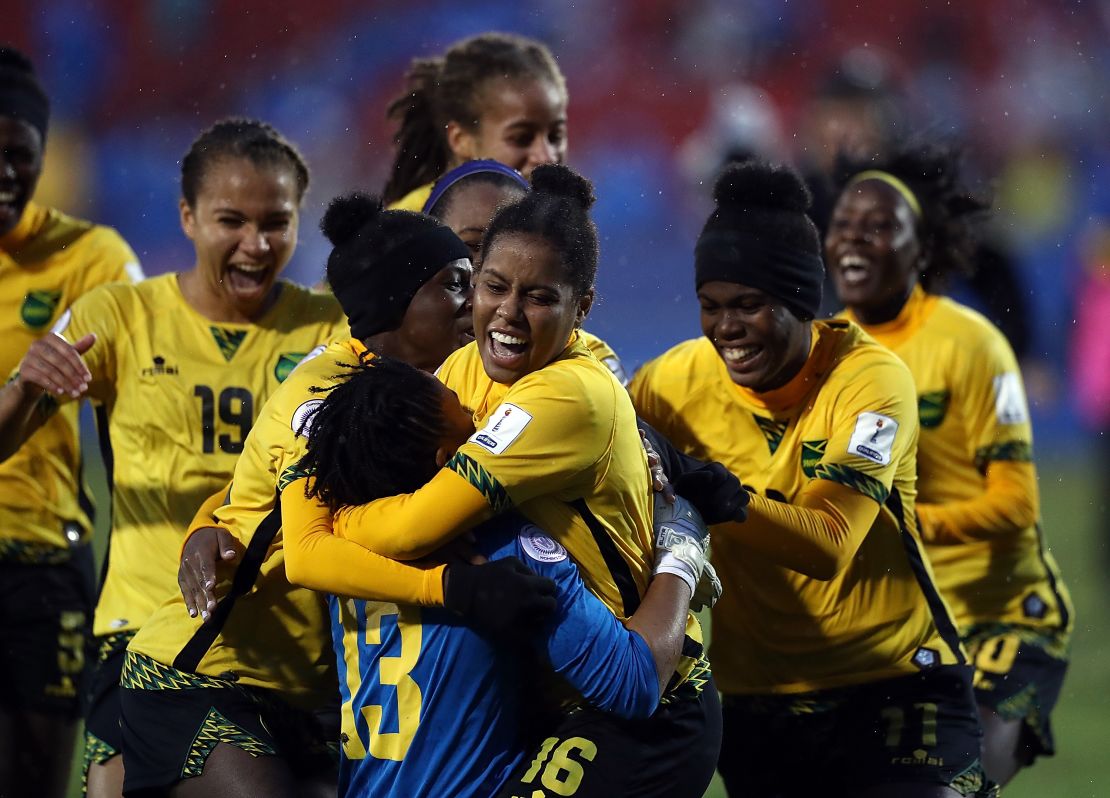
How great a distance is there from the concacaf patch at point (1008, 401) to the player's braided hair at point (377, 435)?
2.84 m

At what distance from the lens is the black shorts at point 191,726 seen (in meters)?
4.01

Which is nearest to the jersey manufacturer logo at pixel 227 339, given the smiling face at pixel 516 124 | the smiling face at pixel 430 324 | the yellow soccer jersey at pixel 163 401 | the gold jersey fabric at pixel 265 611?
the yellow soccer jersey at pixel 163 401

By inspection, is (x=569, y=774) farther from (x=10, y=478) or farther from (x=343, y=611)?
(x=10, y=478)

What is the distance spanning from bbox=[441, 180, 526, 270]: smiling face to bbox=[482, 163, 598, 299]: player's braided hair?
0.92 meters

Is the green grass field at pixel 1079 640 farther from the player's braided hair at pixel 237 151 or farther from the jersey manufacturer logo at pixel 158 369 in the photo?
the player's braided hair at pixel 237 151

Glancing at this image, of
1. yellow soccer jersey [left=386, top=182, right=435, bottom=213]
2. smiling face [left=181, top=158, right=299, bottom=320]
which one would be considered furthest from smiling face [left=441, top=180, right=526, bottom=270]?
yellow soccer jersey [left=386, top=182, right=435, bottom=213]

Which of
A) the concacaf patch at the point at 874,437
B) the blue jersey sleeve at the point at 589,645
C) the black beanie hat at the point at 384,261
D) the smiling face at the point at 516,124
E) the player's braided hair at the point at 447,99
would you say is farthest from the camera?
the player's braided hair at the point at 447,99

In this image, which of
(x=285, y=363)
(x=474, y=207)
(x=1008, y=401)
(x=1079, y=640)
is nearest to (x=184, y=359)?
(x=285, y=363)

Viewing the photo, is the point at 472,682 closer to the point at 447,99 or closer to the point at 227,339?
the point at 227,339

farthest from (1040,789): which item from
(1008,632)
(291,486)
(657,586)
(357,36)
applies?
(357,36)

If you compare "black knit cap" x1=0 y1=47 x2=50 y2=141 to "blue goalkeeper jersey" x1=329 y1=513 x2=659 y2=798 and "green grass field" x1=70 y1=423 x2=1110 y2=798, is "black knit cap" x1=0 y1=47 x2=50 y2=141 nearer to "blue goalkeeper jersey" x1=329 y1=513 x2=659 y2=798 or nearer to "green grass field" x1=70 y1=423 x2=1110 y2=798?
"green grass field" x1=70 y1=423 x2=1110 y2=798

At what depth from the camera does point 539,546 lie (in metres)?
3.42

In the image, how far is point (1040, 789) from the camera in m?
7.09

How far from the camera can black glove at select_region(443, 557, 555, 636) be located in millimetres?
3197
